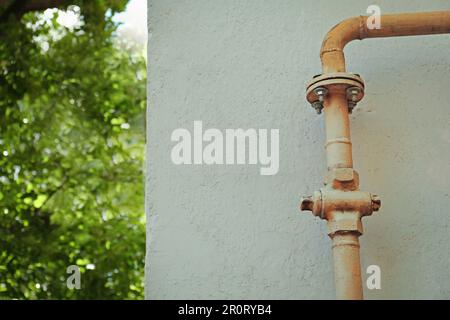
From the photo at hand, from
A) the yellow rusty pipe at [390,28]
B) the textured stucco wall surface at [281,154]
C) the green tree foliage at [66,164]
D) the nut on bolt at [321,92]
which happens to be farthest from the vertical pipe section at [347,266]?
the green tree foliage at [66,164]

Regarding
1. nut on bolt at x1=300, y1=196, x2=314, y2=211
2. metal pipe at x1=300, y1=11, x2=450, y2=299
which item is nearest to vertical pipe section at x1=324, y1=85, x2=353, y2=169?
metal pipe at x1=300, y1=11, x2=450, y2=299

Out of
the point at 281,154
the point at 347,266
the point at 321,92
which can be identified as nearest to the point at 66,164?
the point at 281,154

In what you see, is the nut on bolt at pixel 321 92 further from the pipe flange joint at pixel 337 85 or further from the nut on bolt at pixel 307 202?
the nut on bolt at pixel 307 202

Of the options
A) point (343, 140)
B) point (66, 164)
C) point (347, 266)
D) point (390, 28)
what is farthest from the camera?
point (66, 164)

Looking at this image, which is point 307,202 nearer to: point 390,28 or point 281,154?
point 281,154

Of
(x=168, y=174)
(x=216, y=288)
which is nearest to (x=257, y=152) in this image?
(x=168, y=174)

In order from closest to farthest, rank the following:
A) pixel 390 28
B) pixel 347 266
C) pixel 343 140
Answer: pixel 347 266, pixel 343 140, pixel 390 28

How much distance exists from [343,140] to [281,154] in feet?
0.84

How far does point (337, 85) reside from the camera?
1773 mm

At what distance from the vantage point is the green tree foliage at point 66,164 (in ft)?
13.5

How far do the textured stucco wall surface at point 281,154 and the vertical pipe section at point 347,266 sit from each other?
6.5 inches

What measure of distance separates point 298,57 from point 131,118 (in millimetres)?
2902

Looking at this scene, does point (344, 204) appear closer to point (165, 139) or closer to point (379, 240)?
point (379, 240)

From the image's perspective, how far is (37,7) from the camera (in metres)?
4.18
